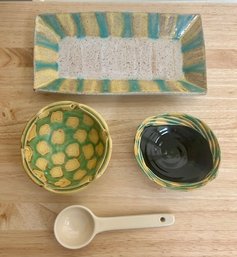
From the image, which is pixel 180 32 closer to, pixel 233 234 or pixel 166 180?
pixel 166 180

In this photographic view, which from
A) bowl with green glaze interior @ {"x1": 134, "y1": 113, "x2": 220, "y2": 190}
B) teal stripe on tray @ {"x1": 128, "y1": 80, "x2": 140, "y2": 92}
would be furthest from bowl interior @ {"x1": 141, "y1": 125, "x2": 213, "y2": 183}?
teal stripe on tray @ {"x1": 128, "y1": 80, "x2": 140, "y2": 92}

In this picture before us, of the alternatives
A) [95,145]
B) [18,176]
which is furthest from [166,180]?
[18,176]

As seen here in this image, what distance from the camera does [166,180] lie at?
63 centimetres

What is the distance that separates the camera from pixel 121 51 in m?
0.80

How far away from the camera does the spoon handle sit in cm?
61

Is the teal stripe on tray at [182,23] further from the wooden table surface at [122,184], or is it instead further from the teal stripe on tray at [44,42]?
the teal stripe on tray at [44,42]

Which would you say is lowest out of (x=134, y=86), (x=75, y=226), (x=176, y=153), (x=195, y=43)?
(x=75, y=226)

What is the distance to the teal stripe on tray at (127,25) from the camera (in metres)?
0.79

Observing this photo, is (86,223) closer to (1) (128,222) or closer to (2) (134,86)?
(1) (128,222)

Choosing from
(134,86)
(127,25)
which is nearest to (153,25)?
(127,25)

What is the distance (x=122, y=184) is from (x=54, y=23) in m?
0.44

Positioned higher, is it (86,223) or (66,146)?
(66,146)

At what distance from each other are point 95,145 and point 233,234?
0.34 m

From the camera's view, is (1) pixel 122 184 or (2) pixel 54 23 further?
(2) pixel 54 23
